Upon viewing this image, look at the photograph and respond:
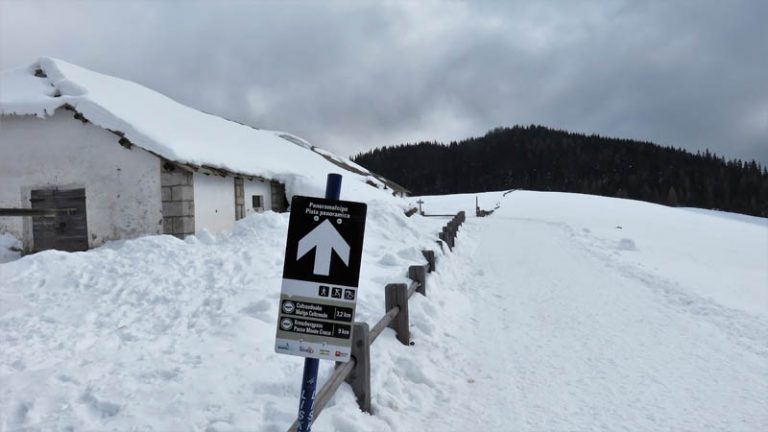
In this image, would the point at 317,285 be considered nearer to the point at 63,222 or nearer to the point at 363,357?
the point at 363,357

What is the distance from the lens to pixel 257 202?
54.2 feet

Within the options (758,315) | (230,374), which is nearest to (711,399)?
(758,315)

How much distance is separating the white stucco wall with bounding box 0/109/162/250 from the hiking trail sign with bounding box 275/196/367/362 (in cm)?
1188

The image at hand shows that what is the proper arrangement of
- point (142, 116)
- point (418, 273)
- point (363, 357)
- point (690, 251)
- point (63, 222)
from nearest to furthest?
1. point (363, 357)
2. point (418, 273)
3. point (63, 222)
4. point (142, 116)
5. point (690, 251)

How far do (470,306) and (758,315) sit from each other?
463cm

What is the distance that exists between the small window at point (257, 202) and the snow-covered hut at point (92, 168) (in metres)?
1.57

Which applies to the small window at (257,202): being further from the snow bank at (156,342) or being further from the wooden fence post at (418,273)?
the wooden fence post at (418,273)

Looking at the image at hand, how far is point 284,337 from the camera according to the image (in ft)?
7.77

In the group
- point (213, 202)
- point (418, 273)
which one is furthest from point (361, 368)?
point (213, 202)

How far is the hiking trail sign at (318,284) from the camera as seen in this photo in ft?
7.77

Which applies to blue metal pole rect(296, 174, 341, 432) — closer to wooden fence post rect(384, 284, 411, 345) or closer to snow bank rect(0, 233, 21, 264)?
wooden fence post rect(384, 284, 411, 345)

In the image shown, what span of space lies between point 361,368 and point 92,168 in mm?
12735

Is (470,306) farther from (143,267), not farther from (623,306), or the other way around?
(143,267)

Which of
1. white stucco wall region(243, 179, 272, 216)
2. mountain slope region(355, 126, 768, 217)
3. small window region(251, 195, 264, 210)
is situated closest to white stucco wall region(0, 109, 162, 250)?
white stucco wall region(243, 179, 272, 216)
